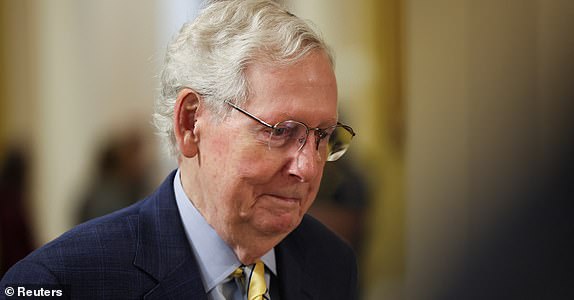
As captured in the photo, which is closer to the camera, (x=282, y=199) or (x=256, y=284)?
(x=282, y=199)

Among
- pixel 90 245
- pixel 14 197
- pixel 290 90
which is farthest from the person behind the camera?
pixel 14 197

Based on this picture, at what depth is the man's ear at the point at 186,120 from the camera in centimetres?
144

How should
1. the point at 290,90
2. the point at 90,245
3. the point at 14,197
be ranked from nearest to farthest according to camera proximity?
the point at 290,90, the point at 90,245, the point at 14,197

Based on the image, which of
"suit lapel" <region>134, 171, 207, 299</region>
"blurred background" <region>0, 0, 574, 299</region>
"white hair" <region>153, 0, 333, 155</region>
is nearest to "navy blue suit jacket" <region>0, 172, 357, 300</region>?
"suit lapel" <region>134, 171, 207, 299</region>

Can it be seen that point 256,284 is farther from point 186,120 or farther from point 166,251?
point 186,120

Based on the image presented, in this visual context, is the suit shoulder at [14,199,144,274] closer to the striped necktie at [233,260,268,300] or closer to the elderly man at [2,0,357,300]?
the elderly man at [2,0,357,300]

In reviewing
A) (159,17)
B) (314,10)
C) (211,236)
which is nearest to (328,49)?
(211,236)

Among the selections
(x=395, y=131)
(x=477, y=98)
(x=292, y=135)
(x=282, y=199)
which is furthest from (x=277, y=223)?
(x=477, y=98)

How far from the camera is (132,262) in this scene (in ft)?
4.77

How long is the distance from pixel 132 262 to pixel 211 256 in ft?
0.49

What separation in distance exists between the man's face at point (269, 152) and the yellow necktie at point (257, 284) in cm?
11

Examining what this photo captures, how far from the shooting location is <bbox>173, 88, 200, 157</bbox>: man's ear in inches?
56.7

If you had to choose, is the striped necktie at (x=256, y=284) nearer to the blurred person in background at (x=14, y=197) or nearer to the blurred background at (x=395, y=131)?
the blurred background at (x=395, y=131)

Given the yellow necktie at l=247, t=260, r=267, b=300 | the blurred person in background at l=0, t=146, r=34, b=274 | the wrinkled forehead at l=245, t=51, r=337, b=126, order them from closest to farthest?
the wrinkled forehead at l=245, t=51, r=337, b=126 → the yellow necktie at l=247, t=260, r=267, b=300 → the blurred person in background at l=0, t=146, r=34, b=274
